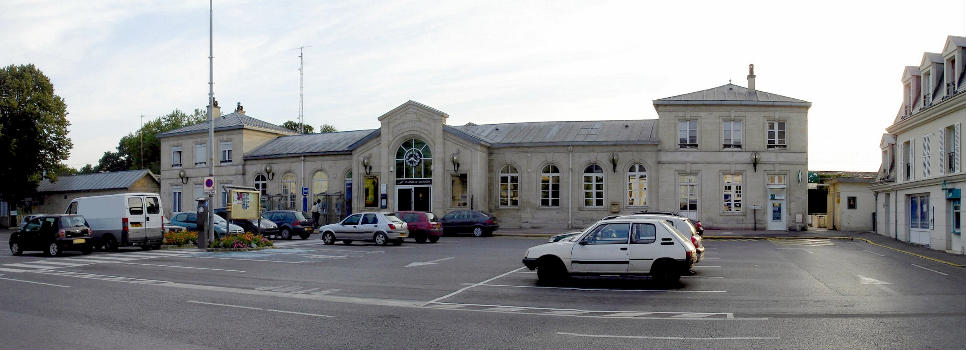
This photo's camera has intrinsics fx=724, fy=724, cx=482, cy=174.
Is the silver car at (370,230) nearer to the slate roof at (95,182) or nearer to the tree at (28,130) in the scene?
the slate roof at (95,182)

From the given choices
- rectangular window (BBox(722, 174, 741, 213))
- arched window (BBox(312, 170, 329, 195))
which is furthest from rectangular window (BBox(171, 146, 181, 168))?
rectangular window (BBox(722, 174, 741, 213))

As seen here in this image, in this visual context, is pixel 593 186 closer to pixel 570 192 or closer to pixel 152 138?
pixel 570 192

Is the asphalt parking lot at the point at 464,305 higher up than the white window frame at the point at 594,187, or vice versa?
the white window frame at the point at 594,187

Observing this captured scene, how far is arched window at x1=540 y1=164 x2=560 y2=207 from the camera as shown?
144 feet

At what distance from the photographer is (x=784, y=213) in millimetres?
40438

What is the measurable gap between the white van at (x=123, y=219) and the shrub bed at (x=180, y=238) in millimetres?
1365

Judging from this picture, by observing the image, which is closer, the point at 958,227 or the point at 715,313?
the point at 715,313

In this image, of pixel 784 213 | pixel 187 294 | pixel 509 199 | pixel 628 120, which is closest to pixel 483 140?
pixel 509 199

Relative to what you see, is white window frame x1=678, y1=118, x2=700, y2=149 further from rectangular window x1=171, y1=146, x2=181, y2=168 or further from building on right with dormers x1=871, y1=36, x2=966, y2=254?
rectangular window x1=171, y1=146, x2=181, y2=168

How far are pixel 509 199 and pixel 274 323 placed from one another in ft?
112

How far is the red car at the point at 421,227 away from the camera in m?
32.1

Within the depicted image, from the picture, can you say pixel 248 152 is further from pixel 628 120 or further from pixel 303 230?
pixel 628 120

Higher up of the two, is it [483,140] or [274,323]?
[483,140]

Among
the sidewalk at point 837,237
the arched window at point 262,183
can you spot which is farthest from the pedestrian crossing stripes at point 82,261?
the arched window at point 262,183
